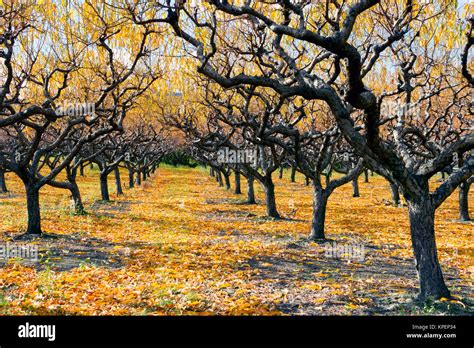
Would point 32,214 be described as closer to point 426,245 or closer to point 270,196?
point 270,196

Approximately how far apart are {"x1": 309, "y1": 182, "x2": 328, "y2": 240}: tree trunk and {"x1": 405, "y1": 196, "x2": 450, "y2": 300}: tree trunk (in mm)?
7763

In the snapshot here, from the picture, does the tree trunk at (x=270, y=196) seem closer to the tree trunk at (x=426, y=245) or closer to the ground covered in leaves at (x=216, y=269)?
the ground covered in leaves at (x=216, y=269)

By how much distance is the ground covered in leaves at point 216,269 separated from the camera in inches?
307

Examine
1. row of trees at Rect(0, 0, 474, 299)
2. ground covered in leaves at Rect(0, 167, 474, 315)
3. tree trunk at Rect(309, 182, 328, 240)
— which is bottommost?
ground covered in leaves at Rect(0, 167, 474, 315)

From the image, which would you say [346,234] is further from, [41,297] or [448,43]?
[41,297]

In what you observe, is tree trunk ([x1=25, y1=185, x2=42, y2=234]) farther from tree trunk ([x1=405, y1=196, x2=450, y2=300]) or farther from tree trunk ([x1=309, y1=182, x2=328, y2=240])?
tree trunk ([x1=405, y1=196, x2=450, y2=300])

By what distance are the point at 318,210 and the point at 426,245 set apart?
8.01 meters

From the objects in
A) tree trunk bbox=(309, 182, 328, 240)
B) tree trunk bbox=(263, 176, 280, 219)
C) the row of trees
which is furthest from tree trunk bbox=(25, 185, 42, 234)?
tree trunk bbox=(263, 176, 280, 219)

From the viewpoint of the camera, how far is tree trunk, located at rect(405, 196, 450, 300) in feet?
25.6

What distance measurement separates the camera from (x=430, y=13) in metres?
16.3

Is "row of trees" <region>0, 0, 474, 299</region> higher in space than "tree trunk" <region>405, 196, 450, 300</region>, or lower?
higher

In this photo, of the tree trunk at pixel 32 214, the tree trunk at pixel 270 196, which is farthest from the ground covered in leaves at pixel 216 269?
the tree trunk at pixel 270 196

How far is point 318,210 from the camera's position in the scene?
52.2 ft

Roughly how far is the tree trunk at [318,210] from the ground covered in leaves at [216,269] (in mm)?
585
